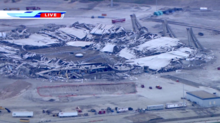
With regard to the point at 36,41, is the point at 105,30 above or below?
above

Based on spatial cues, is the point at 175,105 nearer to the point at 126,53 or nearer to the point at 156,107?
the point at 156,107

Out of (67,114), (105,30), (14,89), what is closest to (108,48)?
(105,30)

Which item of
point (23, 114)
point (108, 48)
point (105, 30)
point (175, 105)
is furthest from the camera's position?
point (105, 30)

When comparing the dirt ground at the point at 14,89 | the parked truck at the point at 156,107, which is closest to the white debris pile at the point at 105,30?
the dirt ground at the point at 14,89

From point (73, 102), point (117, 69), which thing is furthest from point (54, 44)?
point (73, 102)

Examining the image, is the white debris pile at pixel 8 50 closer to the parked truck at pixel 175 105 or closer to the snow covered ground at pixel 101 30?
the snow covered ground at pixel 101 30

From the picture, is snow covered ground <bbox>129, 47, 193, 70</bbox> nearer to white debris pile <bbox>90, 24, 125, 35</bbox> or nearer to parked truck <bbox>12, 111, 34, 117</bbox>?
white debris pile <bbox>90, 24, 125, 35</bbox>
